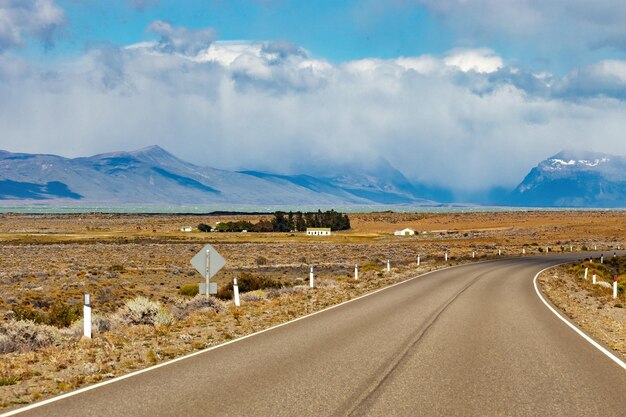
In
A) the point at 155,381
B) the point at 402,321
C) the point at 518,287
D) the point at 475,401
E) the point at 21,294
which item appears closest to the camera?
the point at 475,401

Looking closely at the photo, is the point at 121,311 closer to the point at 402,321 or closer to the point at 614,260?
the point at 402,321

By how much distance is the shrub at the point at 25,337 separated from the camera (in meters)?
15.0

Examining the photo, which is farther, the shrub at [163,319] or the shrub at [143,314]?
the shrub at [143,314]

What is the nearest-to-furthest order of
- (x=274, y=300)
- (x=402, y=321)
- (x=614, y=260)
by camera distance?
(x=402, y=321) < (x=274, y=300) < (x=614, y=260)

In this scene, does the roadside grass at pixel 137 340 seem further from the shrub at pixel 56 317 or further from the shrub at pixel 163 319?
the shrub at pixel 56 317

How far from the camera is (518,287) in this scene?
99.5 feet

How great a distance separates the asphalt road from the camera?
8594 millimetres

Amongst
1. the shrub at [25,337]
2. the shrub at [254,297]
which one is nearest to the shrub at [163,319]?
the shrub at [25,337]

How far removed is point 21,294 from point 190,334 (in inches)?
813

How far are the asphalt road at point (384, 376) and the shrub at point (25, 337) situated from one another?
4648 mm

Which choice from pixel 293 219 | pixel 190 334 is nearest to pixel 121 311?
pixel 190 334

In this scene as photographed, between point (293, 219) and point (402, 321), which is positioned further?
point (293, 219)

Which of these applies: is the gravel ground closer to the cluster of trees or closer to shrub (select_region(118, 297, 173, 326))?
shrub (select_region(118, 297, 173, 326))

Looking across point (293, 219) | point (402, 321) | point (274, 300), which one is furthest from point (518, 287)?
point (293, 219)
